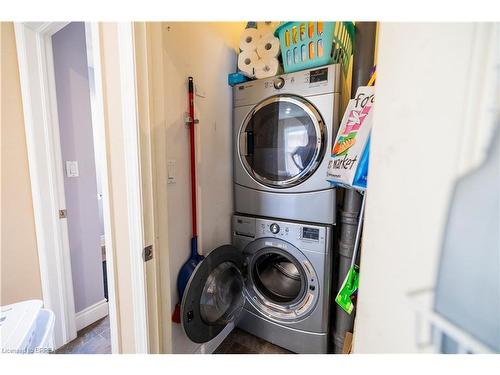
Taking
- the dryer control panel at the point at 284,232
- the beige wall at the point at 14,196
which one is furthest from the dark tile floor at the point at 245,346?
the beige wall at the point at 14,196

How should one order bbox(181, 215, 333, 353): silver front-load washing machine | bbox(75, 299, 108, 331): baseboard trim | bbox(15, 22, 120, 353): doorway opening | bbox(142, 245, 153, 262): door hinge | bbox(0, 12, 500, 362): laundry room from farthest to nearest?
Answer: bbox(75, 299, 108, 331): baseboard trim
bbox(15, 22, 120, 353): doorway opening
bbox(181, 215, 333, 353): silver front-load washing machine
bbox(142, 245, 153, 262): door hinge
bbox(0, 12, 500, 362): laundry room

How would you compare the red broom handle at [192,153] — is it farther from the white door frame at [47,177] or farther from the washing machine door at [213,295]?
the white door frame at [47,177]

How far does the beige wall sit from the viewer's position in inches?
47.7

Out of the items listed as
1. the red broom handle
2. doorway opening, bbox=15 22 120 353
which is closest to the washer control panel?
the red broom handle

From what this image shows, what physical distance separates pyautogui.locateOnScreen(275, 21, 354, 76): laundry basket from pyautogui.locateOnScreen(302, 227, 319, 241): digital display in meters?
0.92

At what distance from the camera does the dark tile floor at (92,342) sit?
1.39 meters

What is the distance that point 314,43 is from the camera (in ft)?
3.61

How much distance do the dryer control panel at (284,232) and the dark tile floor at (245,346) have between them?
68 centimetres

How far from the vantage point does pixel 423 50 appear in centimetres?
30

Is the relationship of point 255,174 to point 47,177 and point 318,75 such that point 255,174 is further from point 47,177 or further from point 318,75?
point 47,177

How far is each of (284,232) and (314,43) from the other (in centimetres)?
107

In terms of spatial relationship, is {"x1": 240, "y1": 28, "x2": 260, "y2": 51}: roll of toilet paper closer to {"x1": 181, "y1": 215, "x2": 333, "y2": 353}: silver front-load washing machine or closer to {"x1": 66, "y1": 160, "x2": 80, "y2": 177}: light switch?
{"x1": 181, "y1": 215, "x2": 333, "y2": 353}: silver front-load washing machine

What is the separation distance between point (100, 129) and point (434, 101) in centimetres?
92
